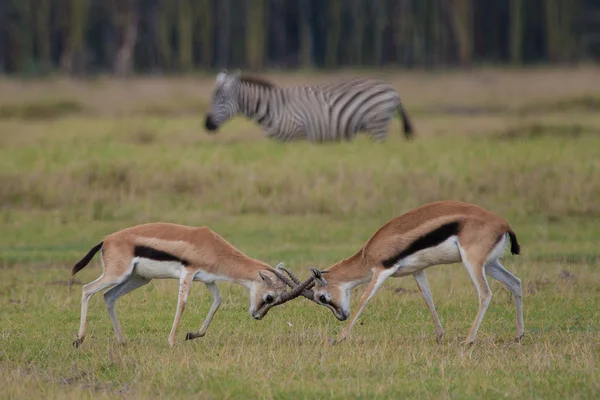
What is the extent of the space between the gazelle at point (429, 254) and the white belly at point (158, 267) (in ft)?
3.29

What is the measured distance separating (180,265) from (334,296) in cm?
135

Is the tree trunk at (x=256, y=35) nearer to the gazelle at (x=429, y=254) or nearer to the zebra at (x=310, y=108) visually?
the zebra at (x=310, y=108)

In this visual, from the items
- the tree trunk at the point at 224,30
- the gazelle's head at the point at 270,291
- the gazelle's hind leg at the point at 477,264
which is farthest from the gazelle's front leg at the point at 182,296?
the tree trunk at the point at 224,30

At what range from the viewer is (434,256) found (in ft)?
31.4

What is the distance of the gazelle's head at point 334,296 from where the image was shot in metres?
9.79

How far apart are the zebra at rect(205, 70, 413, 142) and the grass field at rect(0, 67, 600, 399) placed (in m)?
0.60

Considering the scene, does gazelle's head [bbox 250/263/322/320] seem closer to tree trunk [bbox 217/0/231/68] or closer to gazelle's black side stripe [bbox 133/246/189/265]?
gazelle's black side stripe [bbox 133/246/189/265]

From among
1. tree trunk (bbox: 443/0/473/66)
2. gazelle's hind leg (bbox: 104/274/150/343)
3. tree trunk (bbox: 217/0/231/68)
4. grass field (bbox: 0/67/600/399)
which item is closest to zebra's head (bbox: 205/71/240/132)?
grass field (bbox: 0/67/600/399)

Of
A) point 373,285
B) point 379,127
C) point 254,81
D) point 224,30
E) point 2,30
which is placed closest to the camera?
point 373,285

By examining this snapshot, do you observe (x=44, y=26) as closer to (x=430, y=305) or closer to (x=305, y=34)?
(x=305, y=34)

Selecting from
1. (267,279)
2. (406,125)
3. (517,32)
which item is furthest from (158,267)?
(517,32)

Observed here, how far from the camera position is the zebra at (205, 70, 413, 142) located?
23.1 metres

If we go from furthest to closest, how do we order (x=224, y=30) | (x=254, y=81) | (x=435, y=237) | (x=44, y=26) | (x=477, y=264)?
1. (x=224, y=30)
2. (x=44, y=26)
3. (x=254, y=81)
4. (x=435, y=237)
5. (x=477, y=264)

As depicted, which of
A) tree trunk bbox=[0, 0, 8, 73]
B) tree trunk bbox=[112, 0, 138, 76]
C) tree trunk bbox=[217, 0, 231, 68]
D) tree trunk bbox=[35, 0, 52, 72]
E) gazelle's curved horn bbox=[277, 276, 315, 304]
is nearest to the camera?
gazelle's curved horn bbox=[277, 276, 315, 304]
